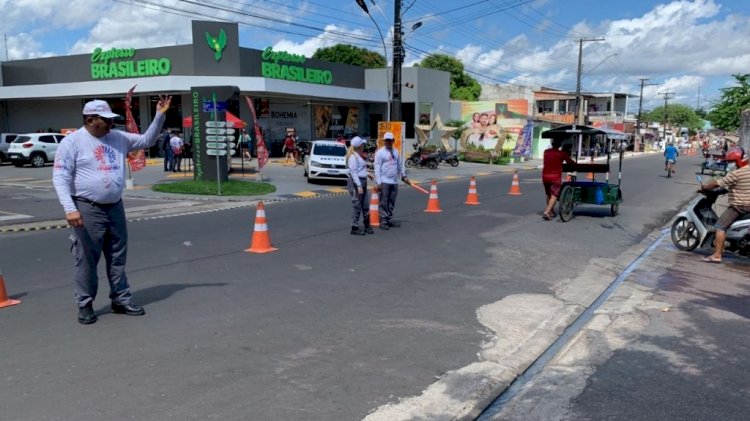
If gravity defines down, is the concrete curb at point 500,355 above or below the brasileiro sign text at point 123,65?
below

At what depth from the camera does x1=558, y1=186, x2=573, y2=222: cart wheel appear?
13.0m

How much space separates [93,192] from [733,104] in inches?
1698

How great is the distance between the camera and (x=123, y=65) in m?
32.4

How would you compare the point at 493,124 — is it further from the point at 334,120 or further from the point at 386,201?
the point at 386,201

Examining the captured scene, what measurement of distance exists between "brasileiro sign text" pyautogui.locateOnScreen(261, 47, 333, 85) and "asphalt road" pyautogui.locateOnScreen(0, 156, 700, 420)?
22.9 m

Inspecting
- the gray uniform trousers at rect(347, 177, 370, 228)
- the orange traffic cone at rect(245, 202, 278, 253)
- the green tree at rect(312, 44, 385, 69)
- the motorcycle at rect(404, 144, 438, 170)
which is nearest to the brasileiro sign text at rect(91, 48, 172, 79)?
the motorcycle at rect(404, 144, 438, 170)

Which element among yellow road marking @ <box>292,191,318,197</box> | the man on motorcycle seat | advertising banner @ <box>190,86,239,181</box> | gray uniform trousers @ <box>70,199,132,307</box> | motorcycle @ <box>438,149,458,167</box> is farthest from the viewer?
motorcycle @ <box>438,149,458,167</box>

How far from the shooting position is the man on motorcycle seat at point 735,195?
8.77 meters

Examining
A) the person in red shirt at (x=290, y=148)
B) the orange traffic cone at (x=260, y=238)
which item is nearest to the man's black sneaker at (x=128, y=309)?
the orange traffic cone at (x=260, y=238)

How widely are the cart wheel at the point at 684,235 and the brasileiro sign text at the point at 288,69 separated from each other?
26.3m

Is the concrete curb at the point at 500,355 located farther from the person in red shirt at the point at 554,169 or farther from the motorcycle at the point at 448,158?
the motorcycle at the point at 448,158

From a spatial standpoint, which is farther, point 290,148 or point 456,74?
point 456,74

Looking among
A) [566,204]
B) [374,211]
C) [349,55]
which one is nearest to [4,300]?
[374,211]

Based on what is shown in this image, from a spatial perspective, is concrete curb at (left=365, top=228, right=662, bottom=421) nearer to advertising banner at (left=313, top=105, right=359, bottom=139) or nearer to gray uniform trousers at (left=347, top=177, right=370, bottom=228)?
gray uniform trousers at (left=347, top=177, right=370, bottom=228)
